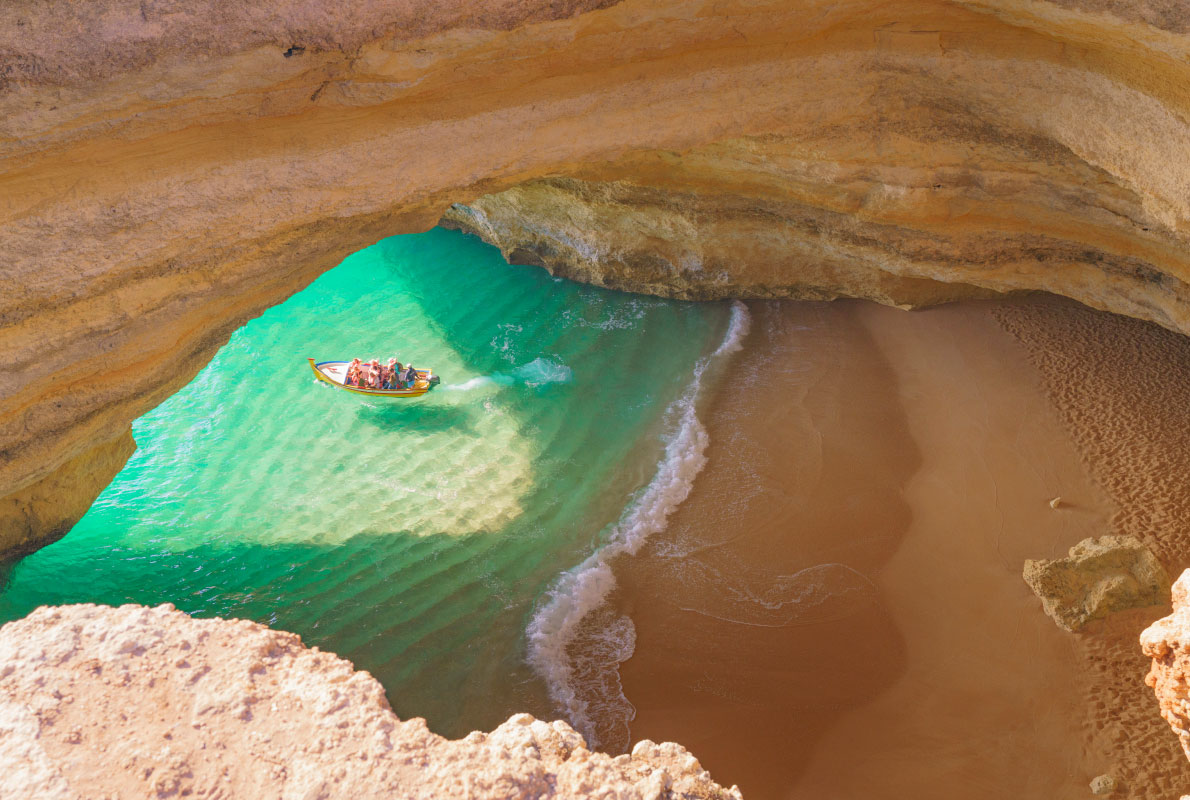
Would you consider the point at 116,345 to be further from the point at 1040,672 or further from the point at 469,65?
the point at 1040,672

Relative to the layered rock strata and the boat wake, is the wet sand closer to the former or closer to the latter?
the layered rock strata

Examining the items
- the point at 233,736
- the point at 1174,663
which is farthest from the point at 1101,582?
the point at 233,736

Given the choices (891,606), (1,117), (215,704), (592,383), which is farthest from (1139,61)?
(1,117)

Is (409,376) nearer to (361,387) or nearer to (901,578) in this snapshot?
(361,387)

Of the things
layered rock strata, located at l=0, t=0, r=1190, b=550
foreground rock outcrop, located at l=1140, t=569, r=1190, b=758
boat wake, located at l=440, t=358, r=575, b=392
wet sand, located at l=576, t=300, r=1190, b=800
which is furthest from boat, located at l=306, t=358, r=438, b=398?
foreground rock outcrop, located at l=1140, t=569, r=1190, b=758

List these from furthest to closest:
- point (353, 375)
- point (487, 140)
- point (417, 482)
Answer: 1. point (353, 375)
2. point (417, 482)
3. point (487, 140)
